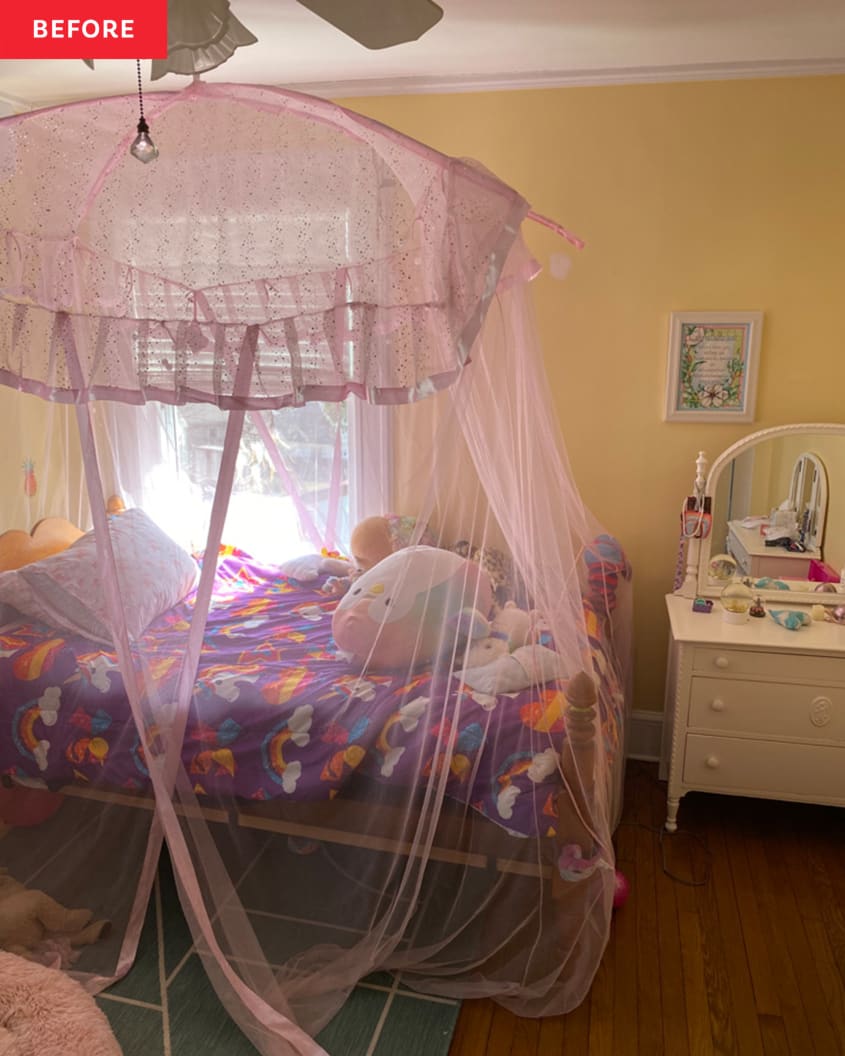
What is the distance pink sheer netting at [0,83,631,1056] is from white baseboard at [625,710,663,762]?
1.25 m

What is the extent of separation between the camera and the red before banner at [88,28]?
168 centimetres

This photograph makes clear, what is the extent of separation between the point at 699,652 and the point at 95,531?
78.7 inches

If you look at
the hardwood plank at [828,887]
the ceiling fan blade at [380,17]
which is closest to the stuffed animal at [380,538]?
the ceiling fan blade at [380,17]

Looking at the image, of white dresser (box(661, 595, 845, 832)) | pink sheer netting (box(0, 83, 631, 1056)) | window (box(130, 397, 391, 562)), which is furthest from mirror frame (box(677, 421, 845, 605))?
window (box(130, 397, 391, 562))

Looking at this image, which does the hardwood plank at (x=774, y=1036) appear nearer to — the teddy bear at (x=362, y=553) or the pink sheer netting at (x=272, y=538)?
the pink sheer netting at (x=272, y=538)

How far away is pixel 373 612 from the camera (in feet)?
7.77

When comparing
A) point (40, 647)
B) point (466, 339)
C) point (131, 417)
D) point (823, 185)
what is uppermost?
point (823, 185)

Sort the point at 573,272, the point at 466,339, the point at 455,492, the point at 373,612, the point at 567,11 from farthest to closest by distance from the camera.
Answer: the point at 573,272
the point at 567,11
the point at 373,612
the point at 455,492
the point at 466,339

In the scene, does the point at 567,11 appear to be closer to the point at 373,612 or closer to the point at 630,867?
the point at 373,612

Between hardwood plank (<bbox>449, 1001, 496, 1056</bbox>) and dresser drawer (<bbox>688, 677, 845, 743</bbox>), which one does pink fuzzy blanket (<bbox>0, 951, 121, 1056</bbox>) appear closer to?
hardwood plank (<bbox>449, 1001, 496, 1056</bbox>)

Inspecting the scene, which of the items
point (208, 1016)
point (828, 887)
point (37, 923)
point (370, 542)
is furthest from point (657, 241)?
point (37, 923)

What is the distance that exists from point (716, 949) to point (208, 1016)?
1.45 m

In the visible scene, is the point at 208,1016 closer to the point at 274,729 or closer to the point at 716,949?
the point at 274,729

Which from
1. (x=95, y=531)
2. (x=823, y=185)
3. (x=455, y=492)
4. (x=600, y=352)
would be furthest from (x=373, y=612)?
(x=823, y=185)
